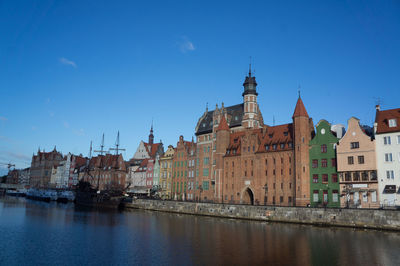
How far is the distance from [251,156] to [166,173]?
3848 centimetres

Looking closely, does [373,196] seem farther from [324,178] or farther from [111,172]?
[111,172]

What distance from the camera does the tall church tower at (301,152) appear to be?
62.7 metres

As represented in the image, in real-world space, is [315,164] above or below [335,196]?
above

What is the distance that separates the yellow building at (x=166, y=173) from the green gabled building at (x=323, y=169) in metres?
50.2

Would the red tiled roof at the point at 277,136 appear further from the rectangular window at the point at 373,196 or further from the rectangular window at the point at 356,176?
the rectangular window at the point at 373,196

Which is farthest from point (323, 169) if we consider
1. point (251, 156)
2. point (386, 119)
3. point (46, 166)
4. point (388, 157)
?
point (46, 166)

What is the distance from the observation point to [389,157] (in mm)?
54062

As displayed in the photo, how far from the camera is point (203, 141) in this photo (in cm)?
9300

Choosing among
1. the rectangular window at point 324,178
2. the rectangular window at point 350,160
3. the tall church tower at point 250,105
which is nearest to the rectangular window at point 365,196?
the rectangular window at point 350,160

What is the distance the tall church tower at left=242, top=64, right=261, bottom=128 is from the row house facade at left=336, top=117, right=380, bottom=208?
93.5ft

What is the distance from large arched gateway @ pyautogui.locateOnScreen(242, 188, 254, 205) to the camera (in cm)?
7519

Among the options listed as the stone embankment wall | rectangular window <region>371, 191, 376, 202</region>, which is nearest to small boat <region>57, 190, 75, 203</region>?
the stone embankment wall

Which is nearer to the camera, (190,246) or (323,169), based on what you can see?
(190,246)

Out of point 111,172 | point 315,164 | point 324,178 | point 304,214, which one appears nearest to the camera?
point 304,214
